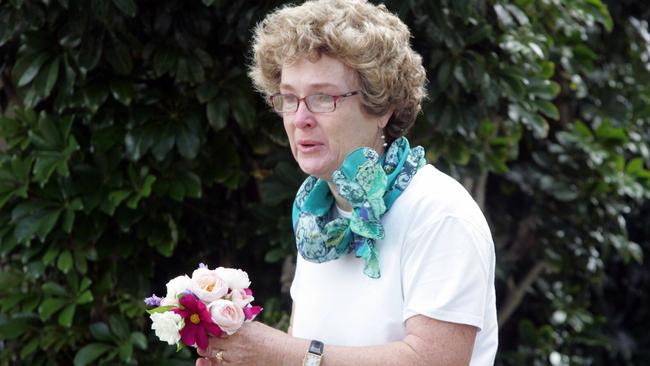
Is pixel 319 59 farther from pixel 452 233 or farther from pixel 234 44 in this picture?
pixel 234 44

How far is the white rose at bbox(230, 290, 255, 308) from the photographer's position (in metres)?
1.98

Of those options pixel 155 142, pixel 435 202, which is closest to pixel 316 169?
pixel 435 202

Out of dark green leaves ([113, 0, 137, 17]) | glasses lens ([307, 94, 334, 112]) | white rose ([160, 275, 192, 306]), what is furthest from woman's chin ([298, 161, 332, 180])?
dark green leaves ([113, 0, 137, 17])

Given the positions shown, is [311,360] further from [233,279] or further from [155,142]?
[155,142]

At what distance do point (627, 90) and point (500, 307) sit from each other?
1.14m

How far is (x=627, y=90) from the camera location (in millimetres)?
4867

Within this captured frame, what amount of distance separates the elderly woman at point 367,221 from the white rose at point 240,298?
0.05m

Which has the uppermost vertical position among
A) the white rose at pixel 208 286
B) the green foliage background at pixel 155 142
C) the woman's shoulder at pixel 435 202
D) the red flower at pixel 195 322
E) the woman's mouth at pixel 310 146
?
the woman's mouth at pixel 310 146

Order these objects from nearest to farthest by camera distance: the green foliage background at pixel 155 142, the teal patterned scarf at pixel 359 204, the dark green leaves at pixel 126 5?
the teal patterned scarf at pixel 359 204, the dark green leaves at pixel 126 5, the green foliage background at pixel 155 142

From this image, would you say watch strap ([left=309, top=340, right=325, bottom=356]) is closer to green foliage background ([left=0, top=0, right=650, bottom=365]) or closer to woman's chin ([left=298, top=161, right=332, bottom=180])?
woman's chin ([left=298, top=161, right=332, bottom=180])

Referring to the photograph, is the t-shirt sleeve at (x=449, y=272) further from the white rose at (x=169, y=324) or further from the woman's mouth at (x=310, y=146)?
the white rose at (x=169, y=324)

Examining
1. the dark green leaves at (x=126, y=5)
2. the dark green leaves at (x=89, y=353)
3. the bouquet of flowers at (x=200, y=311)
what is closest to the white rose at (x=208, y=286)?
the bouquet of flowers at (x=200, y=311)

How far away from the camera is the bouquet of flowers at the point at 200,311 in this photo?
195cm

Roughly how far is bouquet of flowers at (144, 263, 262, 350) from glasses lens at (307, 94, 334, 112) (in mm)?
388
